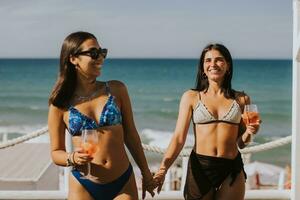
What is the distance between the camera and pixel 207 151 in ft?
11.0

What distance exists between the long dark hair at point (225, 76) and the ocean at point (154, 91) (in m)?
15.6

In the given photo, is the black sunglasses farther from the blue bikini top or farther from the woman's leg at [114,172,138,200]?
the woman's leg at [114,172,138,200]

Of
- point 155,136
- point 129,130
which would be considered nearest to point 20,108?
point 155,136

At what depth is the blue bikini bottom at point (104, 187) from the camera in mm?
2984

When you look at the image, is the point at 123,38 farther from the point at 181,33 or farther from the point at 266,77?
the point at 266,77

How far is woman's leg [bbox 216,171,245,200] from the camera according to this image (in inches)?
131

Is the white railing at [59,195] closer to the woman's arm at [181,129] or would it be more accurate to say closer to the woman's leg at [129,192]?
the woman's arm at [181,129]

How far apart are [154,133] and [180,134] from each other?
78.8 feet

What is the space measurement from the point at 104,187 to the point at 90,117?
35cm

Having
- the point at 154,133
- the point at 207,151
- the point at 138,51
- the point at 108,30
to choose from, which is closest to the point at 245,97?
the point at 207,151

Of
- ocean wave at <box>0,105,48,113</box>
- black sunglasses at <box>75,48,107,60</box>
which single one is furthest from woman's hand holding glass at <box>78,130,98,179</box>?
ocean wave at <box>0,105,48,113</box>

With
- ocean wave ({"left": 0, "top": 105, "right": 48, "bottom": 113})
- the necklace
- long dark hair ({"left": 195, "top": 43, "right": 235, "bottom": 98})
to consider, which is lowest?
ocean wave ({"left": 0, "top": 105, "right": 48, "bottom": 113})

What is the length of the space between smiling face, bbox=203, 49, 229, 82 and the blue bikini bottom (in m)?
0.78

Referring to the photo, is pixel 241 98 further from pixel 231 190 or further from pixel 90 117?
pixel 90 117
